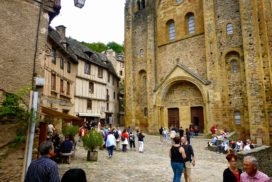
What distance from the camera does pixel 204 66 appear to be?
894 inches

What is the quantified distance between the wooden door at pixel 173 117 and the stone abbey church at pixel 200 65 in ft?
0.34

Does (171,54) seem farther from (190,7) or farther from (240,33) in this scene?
(240,33)

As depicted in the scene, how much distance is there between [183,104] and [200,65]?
4.25 meters

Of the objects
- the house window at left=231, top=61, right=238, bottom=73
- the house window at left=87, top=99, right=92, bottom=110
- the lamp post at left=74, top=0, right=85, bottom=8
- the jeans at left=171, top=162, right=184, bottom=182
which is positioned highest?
the house window at left=231, top=61, right=238, bottom=73

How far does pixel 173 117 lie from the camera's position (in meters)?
25.0

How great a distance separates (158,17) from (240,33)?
10.1m

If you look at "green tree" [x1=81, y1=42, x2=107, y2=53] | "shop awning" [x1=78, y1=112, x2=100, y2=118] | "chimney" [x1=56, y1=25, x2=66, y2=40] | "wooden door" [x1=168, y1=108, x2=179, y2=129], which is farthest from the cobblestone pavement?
"green tree" [x1=81, y1=42, x2=107, y2=53]

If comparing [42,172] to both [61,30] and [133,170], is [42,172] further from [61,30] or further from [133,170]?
[61,30]

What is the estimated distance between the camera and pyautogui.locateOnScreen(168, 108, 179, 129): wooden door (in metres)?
24.7

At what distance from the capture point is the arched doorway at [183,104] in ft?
76.1

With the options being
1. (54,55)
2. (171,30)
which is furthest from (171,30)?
(54,55)

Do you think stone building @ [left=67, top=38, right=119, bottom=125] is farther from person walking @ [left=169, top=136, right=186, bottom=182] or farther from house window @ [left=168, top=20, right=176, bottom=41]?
person walking @ [left=169, top=136, right=186, bottom=182]

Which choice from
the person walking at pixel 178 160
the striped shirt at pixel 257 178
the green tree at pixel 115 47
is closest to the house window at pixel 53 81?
the person walking at pixel 178 160

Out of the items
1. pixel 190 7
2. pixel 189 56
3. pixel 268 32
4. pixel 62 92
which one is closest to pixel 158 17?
pixel 190 7
